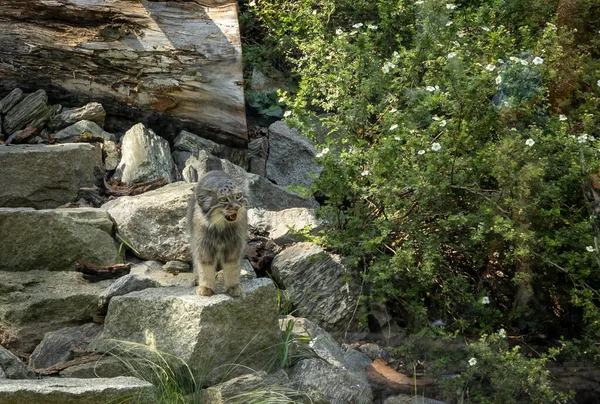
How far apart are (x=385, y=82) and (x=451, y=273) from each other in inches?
69.7

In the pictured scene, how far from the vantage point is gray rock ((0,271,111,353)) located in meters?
6.17

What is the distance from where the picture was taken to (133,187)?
312 inches

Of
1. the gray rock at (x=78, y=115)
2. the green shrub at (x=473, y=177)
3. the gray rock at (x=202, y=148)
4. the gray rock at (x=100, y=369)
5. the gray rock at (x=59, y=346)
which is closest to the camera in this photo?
the gray rock at (x=100, y=369)

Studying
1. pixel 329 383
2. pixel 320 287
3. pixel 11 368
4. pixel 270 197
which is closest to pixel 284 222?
pixel 270 197

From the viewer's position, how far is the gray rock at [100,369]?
5496mm

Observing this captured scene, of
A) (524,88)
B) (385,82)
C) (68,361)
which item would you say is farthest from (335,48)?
(68,361)

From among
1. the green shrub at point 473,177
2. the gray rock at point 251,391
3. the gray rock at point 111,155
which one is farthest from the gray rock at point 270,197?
the gray rock at point 251,391

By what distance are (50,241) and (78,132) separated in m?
1.92

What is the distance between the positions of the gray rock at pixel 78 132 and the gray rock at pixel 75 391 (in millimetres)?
3894

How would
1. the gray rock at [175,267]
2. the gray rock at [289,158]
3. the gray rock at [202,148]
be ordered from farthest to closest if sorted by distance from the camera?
the gray rock at [289,158] < the gray rock at [202,148] < the gray rock at [175,267]

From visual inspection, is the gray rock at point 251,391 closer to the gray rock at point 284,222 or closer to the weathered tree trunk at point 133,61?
the gray rock at point 284,222

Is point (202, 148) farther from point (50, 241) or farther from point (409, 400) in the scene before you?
point (409, 400)

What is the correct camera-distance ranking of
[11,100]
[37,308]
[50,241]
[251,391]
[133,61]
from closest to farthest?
1. [251,391]
2. [37,308]
3. [50,241]
4. [11,100]
5. [133,61]

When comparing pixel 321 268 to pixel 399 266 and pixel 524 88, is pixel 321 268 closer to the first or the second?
pixel 399 266
